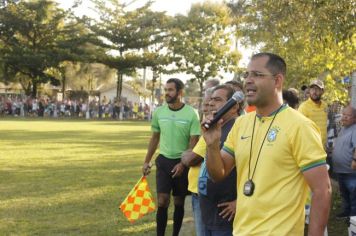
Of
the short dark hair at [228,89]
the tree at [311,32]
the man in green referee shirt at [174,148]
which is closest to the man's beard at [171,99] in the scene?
the man in green referee shirt at [174,148]

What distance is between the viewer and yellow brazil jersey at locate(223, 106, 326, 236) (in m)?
2.76

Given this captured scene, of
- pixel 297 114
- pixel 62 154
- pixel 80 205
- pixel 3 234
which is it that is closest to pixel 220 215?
pixel 297 114

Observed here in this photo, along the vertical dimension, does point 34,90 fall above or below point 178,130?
above

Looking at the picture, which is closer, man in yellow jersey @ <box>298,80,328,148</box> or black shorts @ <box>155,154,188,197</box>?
black shorts @ <box>155,154,188,197</box>

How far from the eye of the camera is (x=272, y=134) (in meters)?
2.86

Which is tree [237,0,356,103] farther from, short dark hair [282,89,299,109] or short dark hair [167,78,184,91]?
short dark hair [167,78,184,91]

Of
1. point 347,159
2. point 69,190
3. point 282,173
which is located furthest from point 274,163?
point 69,190

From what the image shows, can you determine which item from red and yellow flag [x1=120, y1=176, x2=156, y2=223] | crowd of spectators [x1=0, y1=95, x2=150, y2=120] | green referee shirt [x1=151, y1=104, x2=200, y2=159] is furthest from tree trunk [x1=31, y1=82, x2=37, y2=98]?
green referee shirt [x1=151, y1=104, x2=200, y2=159]

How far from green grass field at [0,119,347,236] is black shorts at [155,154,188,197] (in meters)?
0.83

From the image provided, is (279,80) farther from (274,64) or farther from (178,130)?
(178,130)

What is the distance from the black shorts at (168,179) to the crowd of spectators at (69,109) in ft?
123

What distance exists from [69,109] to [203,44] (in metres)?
12.3

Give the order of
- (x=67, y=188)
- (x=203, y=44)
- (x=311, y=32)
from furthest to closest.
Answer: (x=203, y=44), (x=67, y=188), (x=311, y=32)

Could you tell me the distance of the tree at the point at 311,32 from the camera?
26.1ft
